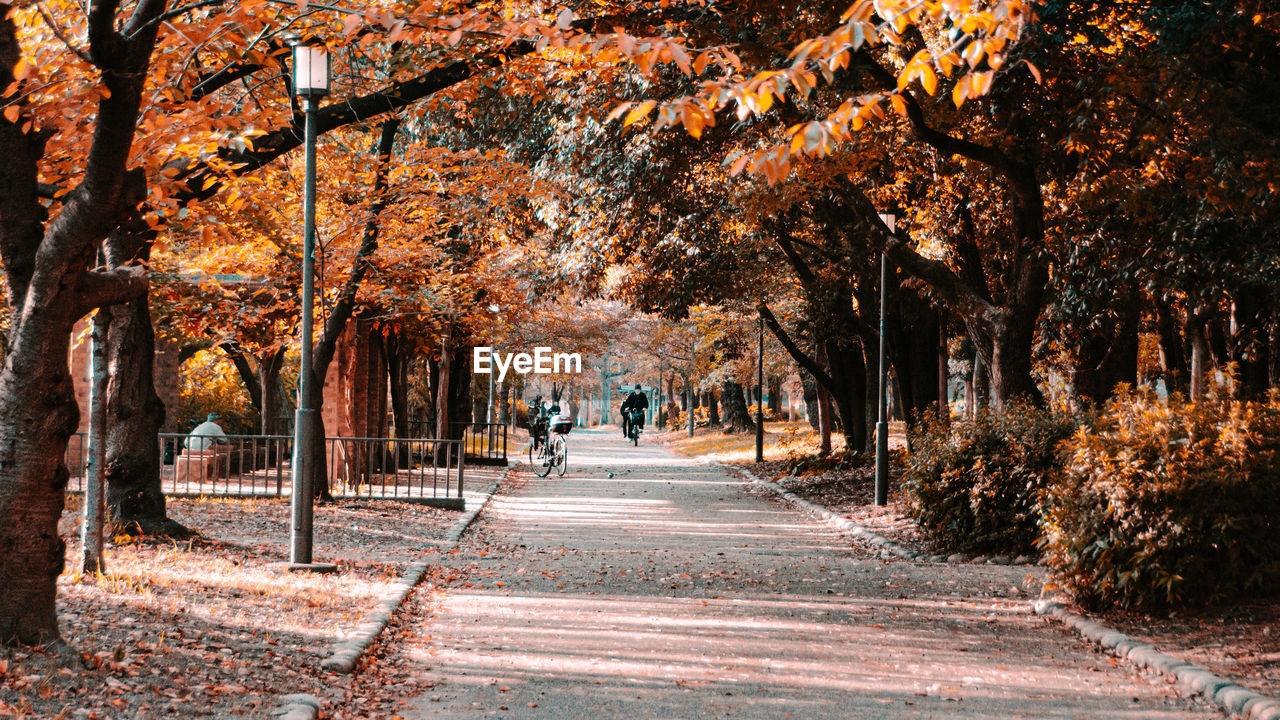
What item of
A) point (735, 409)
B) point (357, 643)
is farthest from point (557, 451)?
point (735, 409)

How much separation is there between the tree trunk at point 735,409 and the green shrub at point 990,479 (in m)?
37.9

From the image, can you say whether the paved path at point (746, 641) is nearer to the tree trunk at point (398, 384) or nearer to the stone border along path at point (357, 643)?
the stone border along path at point (357, 643)

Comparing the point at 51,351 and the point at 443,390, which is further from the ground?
the point at 443,390

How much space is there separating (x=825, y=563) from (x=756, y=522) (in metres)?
4.90

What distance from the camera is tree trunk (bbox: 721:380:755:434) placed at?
5256 cm

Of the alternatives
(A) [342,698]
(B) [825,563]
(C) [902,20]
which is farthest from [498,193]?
(C) [902,20]

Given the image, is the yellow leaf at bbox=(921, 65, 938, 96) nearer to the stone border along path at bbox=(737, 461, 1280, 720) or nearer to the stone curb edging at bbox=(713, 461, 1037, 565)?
the stone border along path at bbox=(737, 461, 1280, 720)

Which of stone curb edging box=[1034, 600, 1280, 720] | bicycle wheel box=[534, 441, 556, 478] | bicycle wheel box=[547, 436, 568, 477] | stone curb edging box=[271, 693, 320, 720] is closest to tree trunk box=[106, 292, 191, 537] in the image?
stone curb edging box=[271, 693, 320, 720]

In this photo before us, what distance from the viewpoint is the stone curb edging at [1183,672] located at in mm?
6191

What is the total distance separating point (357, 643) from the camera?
24.8ft

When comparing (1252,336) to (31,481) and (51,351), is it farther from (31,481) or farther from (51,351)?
(31,481)

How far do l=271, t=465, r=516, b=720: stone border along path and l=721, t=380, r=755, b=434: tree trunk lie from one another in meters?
38.9

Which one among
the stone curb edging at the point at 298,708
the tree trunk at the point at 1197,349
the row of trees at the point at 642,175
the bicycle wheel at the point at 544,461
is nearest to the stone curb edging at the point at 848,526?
the row of trees at the point at 642,175

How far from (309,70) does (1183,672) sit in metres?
8.58
